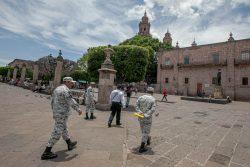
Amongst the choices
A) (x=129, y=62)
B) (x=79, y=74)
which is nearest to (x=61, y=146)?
(x=129, y=62)

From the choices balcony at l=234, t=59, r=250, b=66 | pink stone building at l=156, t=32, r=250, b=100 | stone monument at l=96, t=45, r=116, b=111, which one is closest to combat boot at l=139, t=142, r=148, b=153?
stone monument at l=96, t=45, r=116, b=111

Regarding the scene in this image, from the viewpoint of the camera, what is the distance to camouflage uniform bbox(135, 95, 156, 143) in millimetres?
4777

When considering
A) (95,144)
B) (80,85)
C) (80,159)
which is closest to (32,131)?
(95,144)

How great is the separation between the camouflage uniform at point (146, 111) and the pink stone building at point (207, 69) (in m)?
30.5

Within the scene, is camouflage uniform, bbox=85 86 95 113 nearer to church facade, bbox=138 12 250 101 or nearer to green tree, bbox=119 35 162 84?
church facade, bbox=138 12 250 101

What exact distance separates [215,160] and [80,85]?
2079 inches

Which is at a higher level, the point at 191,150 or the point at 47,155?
the point at 47,155

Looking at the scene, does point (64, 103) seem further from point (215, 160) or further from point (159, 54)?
point (159, 54)

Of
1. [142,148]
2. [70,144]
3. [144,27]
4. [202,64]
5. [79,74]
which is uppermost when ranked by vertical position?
[144,27]

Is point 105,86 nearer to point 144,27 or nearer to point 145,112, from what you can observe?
point 145,112

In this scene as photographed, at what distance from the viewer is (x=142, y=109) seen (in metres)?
5.00

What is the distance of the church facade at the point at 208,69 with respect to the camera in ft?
98.9

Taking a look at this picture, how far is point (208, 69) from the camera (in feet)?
111

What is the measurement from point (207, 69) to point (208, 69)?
0.17 m
